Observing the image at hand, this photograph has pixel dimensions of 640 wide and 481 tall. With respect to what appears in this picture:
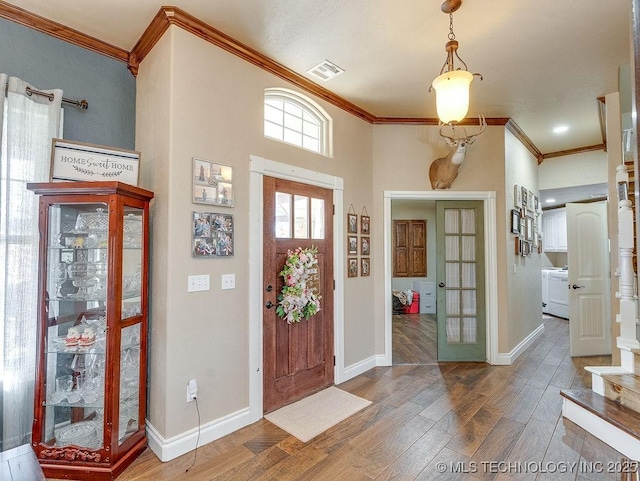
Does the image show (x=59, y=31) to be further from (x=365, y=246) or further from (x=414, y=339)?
(x=414, y=339)

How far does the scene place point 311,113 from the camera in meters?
3.36

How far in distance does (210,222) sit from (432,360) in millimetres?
3309

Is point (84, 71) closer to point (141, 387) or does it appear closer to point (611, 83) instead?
point (141, 387)

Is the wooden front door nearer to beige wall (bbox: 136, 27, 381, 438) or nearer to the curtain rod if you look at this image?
beige wall (bbox: 136, 27, 381, 438)

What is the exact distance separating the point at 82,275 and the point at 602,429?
12.7 feet

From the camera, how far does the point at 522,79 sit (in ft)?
10.1

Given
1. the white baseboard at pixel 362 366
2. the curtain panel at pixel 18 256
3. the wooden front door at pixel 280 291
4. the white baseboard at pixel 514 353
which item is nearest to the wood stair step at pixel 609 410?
the white baseboard at pixel 514 353

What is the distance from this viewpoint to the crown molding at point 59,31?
2.12 m

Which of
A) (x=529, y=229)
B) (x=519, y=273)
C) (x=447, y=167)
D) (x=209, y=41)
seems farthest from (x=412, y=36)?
(x=529, y=229)

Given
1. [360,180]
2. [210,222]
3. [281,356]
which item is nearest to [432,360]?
[281,356]

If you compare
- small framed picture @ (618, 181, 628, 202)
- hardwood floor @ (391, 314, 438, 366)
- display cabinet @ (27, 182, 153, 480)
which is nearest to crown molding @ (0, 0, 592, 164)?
display cabinet @ (27, 182, 153, 480)

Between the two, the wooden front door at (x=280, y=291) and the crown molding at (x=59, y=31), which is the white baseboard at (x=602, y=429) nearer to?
the wooden front door at (x=280, y=291)

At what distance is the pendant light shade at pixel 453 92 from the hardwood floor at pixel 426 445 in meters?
2.30

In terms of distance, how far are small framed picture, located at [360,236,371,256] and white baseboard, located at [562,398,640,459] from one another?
224cm
